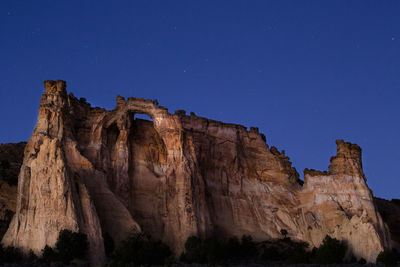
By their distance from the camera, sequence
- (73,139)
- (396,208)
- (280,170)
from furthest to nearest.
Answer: (396,208) < (280,170) < (73,139)

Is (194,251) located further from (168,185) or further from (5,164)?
(5,164)

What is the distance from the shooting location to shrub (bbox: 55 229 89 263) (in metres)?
38.5

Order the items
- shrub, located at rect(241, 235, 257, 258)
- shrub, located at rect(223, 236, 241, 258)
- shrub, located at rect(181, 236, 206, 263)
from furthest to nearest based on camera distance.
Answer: shrub, located at rect(241, 235, 257, 258) → shrub, located at rect(223, 236, 241, 258) → shrub, located at rect(181, 236, 206, 263)

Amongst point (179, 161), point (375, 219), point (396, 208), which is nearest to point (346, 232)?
point (375, 219)

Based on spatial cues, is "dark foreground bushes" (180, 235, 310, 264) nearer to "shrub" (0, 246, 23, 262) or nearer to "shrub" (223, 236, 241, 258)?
"shrub" (223, 236, 241, 258)

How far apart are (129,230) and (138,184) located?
320 inches

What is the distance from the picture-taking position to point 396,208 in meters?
79.6

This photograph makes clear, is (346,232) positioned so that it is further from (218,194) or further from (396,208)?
(396,208)

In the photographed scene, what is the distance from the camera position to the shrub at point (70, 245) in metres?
38.5

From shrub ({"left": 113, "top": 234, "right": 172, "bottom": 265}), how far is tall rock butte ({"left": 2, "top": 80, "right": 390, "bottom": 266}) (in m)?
1.33

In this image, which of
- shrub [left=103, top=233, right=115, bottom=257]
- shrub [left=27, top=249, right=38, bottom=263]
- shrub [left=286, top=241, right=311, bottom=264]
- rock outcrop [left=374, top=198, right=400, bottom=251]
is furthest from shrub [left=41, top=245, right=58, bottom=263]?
rock outcrop [left=374, top=198, right=400, bottom=251]

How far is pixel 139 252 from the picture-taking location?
41469 mm

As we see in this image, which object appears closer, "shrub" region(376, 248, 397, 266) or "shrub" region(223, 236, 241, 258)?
"shrub" region(376, 248, 397, 266)

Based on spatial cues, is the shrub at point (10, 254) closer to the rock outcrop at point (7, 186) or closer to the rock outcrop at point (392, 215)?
the rock outcrop at point (7, 186)
